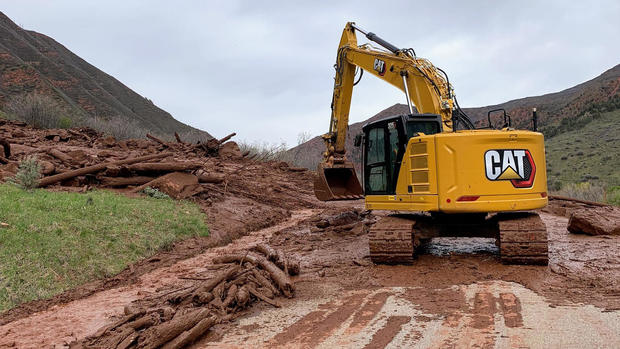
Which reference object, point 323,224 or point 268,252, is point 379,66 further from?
point 268,252

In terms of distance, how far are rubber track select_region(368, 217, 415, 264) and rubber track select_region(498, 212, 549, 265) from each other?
4.99ft

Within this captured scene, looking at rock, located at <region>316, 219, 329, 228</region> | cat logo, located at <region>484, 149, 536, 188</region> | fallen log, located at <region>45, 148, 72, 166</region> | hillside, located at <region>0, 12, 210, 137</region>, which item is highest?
hillside, located at <region>0, 12, 210, 137</region>

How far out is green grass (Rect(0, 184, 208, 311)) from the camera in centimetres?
738

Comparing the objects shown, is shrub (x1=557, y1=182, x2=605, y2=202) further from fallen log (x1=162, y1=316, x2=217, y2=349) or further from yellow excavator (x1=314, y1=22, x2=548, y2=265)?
fallen log (x1=162, y1=316, x2=217, y2=349)

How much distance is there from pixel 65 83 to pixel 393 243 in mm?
54236

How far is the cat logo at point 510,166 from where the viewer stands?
25.7 feet

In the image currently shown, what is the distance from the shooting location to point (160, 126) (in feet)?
197

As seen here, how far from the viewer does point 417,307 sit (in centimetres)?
590

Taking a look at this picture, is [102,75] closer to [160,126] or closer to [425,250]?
[160,126]

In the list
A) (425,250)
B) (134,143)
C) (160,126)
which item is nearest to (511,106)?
(160,126)

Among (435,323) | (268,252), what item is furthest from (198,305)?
(435,323)

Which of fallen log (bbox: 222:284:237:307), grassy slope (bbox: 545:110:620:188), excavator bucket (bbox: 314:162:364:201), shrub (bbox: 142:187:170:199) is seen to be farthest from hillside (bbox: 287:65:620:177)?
fallen log (bbox: 222:284:237:307)

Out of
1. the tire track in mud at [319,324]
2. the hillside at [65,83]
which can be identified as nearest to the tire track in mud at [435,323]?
the tire track in mud at [319,324]

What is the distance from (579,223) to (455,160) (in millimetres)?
5404
